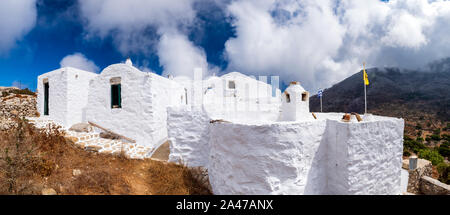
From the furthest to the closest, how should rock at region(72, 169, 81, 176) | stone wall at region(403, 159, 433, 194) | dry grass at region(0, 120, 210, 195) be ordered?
stone wall at region(403, 159, 433, 194) < rock at region(72, 169, 81, 176) < dry grass at region(0, 120, 210, 195)

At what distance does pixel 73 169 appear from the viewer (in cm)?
527

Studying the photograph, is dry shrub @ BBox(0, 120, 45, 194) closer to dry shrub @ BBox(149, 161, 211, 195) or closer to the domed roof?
dry shrub @ BBox(149, 161, 211, 195)

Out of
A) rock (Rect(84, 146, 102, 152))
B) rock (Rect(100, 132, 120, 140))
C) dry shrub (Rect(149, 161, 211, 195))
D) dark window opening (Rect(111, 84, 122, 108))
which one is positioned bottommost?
dry shrub (Rect(149, 161, 211, 195))

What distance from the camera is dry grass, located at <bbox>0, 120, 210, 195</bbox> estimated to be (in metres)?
4.22

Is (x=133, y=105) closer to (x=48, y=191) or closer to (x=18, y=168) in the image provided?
(x=18, y=168)

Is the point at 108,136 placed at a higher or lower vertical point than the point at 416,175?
higher

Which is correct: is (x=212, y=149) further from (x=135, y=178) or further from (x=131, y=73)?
(x=131, y=73)

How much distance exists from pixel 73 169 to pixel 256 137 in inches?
210

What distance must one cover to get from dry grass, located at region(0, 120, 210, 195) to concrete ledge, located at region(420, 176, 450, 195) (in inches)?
459

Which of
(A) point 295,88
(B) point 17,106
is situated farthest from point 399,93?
(B) point 17,106

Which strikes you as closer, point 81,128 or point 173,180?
point 173,180

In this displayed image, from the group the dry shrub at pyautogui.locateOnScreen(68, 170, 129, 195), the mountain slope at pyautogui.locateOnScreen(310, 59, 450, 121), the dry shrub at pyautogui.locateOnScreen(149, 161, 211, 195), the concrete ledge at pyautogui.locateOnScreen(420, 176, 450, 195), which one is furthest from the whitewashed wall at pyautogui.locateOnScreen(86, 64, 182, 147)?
the mountain slope at pyautogui.locateOnScreen(310, 59, 450, 121)

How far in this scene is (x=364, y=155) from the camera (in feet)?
15.7
